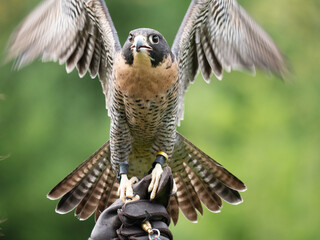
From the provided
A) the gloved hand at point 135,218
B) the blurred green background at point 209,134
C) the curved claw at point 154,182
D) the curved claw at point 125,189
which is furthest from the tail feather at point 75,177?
the blurred green background at point 209,134

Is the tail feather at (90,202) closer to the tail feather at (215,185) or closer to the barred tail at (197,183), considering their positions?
the barred tail at (197,183)

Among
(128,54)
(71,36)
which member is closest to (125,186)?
(128,54)

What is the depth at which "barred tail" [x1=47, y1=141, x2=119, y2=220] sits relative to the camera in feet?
13.7

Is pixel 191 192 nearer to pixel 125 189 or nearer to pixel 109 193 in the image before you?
pixel 109 193

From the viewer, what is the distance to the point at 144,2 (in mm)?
9383

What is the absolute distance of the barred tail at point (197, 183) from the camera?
4312mm

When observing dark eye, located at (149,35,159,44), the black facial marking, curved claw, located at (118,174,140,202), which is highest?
dark eye, located at (149,35,159,44)

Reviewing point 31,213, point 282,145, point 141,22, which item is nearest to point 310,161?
point 282,145

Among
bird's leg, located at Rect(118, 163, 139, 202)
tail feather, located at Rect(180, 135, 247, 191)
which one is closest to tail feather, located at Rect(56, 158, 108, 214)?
bird's leg, located at Rect(118, 163, 139, 202)

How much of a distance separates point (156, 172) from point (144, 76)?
56 cm

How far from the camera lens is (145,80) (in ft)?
12.2

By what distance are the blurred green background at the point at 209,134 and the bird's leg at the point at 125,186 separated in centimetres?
369

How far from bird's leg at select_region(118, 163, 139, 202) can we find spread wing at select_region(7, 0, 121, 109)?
70 cm

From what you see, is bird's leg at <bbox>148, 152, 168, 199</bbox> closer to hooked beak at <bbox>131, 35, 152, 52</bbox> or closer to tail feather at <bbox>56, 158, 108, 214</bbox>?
tail feather at <bbox>56, 158, 108, 214</bbox>
